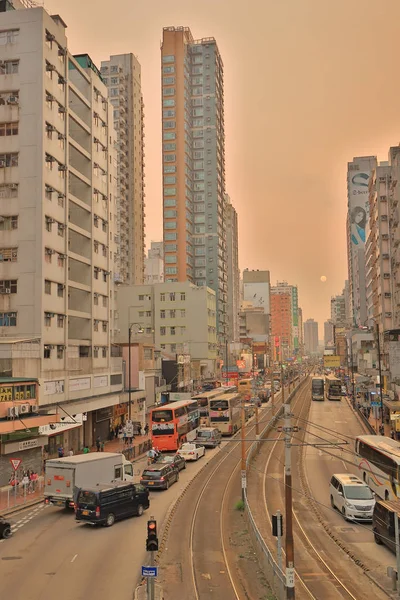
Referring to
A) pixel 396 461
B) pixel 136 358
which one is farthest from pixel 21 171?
pixel 396 461

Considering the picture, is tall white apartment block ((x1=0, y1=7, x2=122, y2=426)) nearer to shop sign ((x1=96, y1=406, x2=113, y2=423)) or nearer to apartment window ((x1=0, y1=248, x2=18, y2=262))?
apartment window ((x1=0, y1=248, x2=18, y2=262))

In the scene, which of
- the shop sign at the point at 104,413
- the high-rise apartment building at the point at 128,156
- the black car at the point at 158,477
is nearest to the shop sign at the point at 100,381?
the shop sign at the point at 104,413

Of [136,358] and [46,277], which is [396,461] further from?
[136,358]

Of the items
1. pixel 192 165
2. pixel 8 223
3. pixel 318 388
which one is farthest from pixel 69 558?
pixel 192 165

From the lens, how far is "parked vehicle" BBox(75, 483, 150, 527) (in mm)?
29188

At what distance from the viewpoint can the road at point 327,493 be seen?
24422mm

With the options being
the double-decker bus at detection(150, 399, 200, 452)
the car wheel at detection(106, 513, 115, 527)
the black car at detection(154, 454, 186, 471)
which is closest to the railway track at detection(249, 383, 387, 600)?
the black car at detection(154, 454, 186, 471)

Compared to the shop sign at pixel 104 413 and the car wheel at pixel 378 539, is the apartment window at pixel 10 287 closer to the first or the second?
the shop sign at pixel 104 413

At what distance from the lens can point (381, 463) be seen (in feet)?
111

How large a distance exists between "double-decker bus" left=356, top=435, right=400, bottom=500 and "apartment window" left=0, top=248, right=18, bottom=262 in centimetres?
3152

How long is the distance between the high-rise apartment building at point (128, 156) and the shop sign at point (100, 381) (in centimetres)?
7805

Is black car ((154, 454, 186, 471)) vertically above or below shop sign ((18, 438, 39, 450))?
below

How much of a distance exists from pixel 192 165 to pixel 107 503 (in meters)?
130

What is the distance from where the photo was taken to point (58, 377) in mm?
49219
